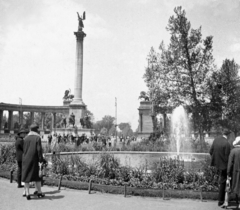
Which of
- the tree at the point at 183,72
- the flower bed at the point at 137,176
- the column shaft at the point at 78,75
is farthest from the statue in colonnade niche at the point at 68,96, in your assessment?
the flower bed at the point at 137,176

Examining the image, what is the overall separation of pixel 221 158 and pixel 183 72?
96.7 ft

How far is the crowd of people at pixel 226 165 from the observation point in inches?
289

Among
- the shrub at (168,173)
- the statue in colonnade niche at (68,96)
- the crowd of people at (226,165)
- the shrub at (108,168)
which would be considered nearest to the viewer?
the crowd of people at (226,165)

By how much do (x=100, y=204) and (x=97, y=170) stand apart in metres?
3.31

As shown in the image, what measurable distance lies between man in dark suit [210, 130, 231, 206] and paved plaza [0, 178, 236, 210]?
0.53 m

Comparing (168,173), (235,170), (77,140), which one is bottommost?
(168,173)

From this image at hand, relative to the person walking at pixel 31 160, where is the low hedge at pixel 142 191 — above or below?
below

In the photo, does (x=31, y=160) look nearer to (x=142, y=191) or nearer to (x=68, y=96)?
(x=142, y=191)

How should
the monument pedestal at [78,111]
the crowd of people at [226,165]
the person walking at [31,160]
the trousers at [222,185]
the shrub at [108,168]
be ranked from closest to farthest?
the crowd of people at [226,165] → the trousers at [222,185] → the person walking at [31,160] → the shrub at [108,168] → the monument pedestal at [78,111]

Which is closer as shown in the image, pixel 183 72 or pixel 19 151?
pixel 19 151

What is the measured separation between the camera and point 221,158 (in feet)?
27.6

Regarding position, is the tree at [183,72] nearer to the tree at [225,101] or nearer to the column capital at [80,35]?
the tree at [225,101]

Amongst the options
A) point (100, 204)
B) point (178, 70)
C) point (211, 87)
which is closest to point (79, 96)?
point (178, 70)

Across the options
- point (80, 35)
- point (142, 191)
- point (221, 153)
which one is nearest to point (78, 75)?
point (80, 35)
